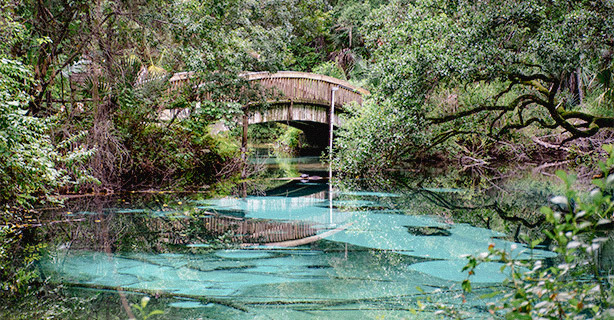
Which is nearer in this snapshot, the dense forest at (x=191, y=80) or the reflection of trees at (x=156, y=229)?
the reflection of trees at (x=156, y=229)

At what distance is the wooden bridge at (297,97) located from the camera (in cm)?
1302

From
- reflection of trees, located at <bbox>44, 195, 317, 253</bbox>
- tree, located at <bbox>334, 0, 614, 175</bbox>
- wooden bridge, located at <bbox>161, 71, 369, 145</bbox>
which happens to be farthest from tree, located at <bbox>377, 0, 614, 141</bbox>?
wooden bridge, located at <bbox>161, 71, 369, 145</bbox>

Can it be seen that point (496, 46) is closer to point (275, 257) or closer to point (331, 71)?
point (275, 257)

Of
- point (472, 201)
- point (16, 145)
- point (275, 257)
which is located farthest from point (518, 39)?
point (16, 145)

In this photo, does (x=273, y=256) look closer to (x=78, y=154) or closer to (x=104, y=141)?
(x=78, y=154)

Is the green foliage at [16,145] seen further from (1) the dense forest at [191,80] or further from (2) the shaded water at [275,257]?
(2) the shaded water at [275,257]

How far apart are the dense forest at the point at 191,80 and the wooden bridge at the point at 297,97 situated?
79cm

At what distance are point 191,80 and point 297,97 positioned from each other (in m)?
4.86

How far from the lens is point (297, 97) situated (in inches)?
595

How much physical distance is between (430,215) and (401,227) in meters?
1.06

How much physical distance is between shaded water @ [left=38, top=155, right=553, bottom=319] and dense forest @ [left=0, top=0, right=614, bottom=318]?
2.02 ft

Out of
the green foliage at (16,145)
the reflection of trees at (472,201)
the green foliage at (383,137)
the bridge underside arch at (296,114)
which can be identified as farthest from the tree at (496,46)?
the green foliage at (16,145)

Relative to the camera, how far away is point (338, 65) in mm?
24594

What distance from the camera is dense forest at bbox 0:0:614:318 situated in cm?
584
